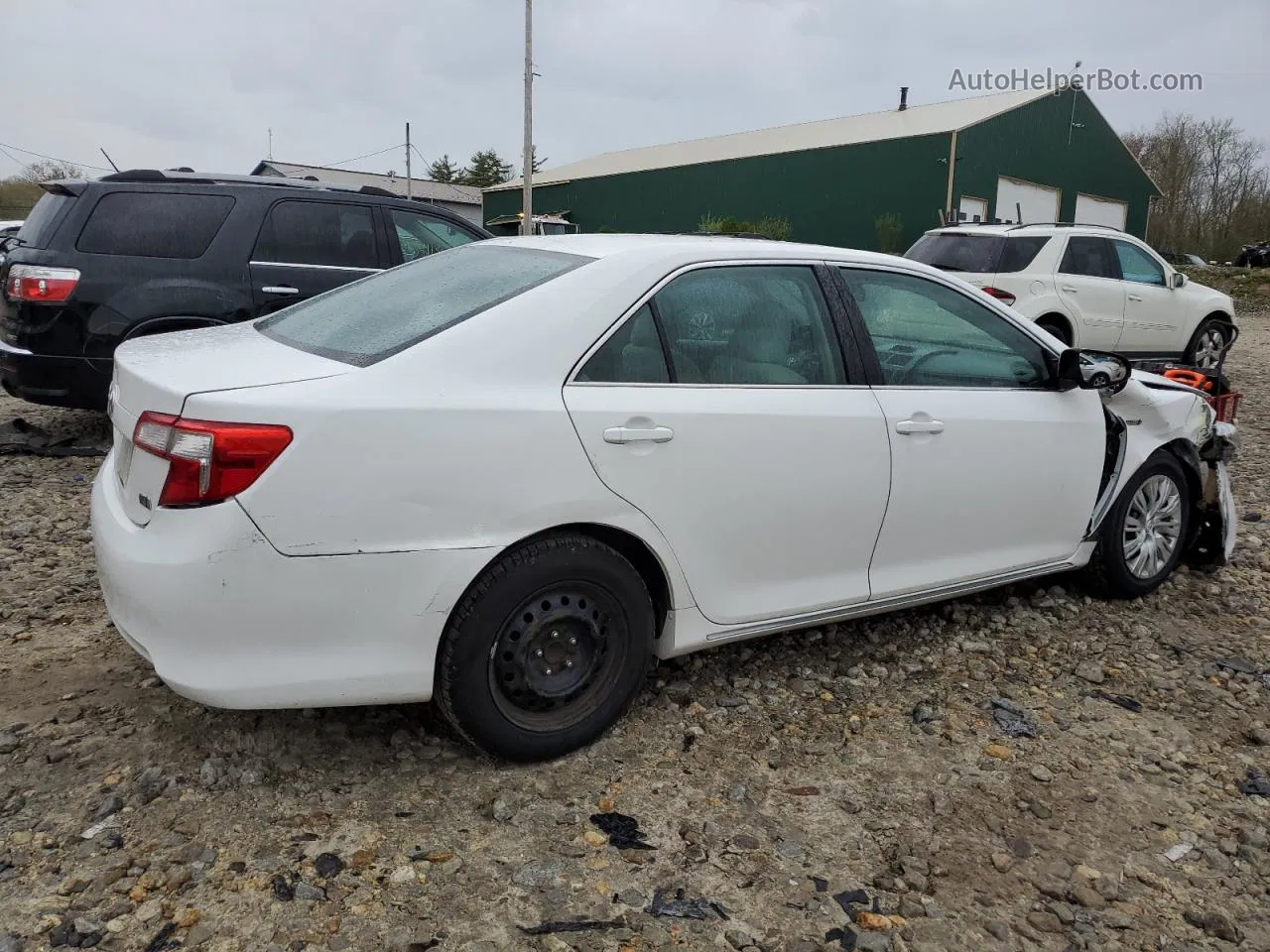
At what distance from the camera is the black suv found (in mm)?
5832

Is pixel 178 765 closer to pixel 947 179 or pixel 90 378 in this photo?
pixel 90 378

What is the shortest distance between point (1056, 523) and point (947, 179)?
82.9 feet

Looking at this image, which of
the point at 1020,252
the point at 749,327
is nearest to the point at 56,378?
the point at 749,327

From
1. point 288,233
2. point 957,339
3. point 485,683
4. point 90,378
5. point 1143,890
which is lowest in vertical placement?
point 1143,890

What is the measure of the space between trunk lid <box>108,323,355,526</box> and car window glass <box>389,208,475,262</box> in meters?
4.09

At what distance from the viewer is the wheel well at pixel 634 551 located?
2.76 m

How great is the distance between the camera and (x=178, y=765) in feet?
9.32

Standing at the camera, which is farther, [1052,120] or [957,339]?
[1052,120]

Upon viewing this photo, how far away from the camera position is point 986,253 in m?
10.2

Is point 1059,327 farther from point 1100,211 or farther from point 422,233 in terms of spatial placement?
point 1100,211

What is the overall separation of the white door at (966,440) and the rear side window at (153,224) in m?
4.49

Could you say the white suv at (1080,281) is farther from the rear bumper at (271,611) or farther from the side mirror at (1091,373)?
the rear bumper at (271,611)

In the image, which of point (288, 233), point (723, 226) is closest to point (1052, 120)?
point (723, 226)

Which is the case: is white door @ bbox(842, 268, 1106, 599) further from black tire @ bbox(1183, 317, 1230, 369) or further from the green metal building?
the green metal building
